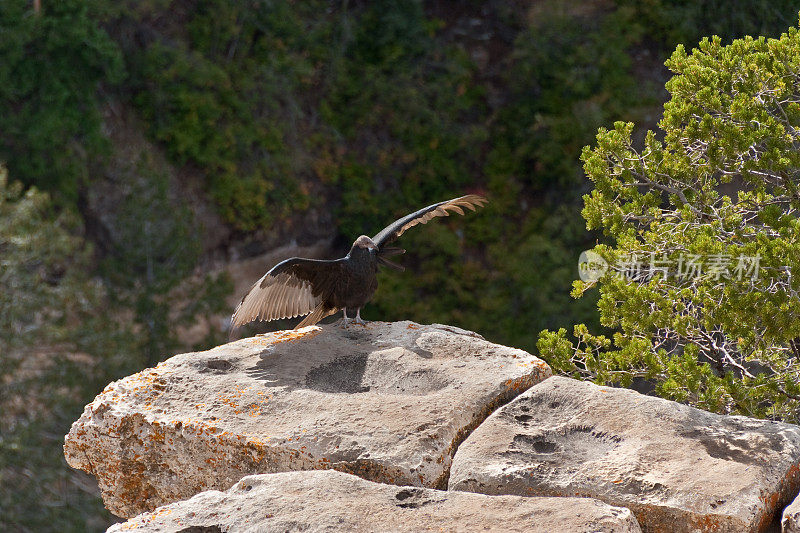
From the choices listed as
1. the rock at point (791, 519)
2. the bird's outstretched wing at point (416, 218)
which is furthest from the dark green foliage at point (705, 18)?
the rock at point (791, 519)

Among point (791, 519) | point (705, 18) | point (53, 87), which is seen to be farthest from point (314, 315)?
point (705, 18)

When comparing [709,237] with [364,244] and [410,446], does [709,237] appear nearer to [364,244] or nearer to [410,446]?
[364,244]

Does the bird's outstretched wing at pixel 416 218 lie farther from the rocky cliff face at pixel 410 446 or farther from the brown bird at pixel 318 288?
the rocky cliff face at pixel 410 446

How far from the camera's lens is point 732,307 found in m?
4.60

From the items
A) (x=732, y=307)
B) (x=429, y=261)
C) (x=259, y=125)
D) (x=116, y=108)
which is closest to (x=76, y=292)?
(x=116, y=108)

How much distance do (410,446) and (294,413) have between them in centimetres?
60

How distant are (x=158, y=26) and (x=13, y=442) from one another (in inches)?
322

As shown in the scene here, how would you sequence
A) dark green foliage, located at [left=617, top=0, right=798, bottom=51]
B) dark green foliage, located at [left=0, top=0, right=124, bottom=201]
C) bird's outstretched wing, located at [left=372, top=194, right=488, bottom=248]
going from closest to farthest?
bird's outstretched wing, located at [left=372, top=194, right=488, bottom=248], dark green foliage, located at [left=0, top=0, right=124, bottom=201], dark green foliage, located at [left=617, top=0, right=798, bottom=51]

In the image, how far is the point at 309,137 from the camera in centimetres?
→ 1725

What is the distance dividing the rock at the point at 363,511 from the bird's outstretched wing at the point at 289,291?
1.64 m

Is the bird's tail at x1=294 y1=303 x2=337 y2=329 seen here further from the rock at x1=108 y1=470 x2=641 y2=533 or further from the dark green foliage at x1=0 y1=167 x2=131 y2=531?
the dark green foliage at x1=0 y1=167 x2=131 y2=531

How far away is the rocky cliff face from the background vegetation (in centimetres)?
782

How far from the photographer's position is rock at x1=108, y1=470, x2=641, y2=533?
2.89 m

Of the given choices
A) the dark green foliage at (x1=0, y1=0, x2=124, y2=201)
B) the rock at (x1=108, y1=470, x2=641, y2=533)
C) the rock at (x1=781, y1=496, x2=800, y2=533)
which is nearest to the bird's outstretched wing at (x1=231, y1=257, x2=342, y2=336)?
the rock at (x1=108, y1=470, x2=641, y2=533)
